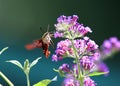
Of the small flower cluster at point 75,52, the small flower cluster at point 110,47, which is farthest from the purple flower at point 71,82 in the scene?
the small flower cluster at point 110,47

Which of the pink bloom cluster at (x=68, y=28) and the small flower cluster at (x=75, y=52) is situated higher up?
the pink bloom cluster at (x=68, y=28)

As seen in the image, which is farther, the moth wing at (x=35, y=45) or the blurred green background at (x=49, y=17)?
the blurred green background at (x=49, y=17)

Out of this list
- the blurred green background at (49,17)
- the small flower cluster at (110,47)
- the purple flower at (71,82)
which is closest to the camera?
the small flower cluster at (110,47)

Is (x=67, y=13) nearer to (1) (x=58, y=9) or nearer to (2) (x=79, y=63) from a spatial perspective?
(1) (x=58, y=9)

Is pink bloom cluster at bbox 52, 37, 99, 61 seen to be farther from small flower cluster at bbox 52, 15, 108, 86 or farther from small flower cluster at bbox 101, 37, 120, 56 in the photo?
small flower cluster at bbox 101, 37, 120, 56

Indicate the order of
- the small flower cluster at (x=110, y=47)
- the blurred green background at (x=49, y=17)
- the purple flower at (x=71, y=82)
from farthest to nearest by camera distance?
the blurred green background at (x=49, y=17)
the purple flower at (x=71, y=82)
the small flower cluster at (x=110, y=47)

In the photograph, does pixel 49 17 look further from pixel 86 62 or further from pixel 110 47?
pixel 110 47

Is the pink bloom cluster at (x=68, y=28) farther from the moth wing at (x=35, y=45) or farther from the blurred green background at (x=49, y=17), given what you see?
the blurred green background at (x=49, y=17)

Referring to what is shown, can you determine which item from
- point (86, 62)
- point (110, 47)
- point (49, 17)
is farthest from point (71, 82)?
point (49, 17)
